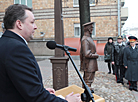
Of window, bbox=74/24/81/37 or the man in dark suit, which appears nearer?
the man in dark suit

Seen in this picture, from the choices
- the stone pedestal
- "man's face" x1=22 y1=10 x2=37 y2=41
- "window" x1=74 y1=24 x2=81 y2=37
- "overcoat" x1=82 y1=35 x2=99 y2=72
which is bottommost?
the stone pedestal

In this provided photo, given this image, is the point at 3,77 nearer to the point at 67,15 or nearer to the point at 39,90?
the point at 39,90

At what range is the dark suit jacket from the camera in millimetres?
950

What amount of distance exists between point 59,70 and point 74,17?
412 inches

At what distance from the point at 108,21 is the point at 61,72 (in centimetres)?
1057

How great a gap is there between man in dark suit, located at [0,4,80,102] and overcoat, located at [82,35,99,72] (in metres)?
2.52

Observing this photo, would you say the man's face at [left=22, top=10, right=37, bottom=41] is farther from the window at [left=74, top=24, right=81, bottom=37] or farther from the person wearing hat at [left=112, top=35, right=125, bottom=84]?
the window at [left=74, top=24, right=81, bottom=37]

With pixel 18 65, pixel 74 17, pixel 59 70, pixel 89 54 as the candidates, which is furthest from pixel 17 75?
pixel 74 17

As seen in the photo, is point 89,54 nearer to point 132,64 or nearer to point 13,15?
point 132,64

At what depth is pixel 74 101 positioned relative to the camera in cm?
121

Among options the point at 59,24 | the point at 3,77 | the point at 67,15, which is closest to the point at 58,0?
the point at 59,24

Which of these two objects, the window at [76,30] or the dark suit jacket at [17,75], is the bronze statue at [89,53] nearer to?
the dark suit jacket at [17,75]

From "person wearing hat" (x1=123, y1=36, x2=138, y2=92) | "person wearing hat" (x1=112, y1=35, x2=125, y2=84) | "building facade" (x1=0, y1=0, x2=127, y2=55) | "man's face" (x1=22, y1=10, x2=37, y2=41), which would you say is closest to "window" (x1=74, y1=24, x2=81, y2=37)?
"building facade" (x1=0, y1=0, x2=127, y2=55)

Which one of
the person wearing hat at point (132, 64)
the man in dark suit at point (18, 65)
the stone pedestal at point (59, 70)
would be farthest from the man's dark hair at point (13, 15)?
the person wearing hat at point (132, 64)
